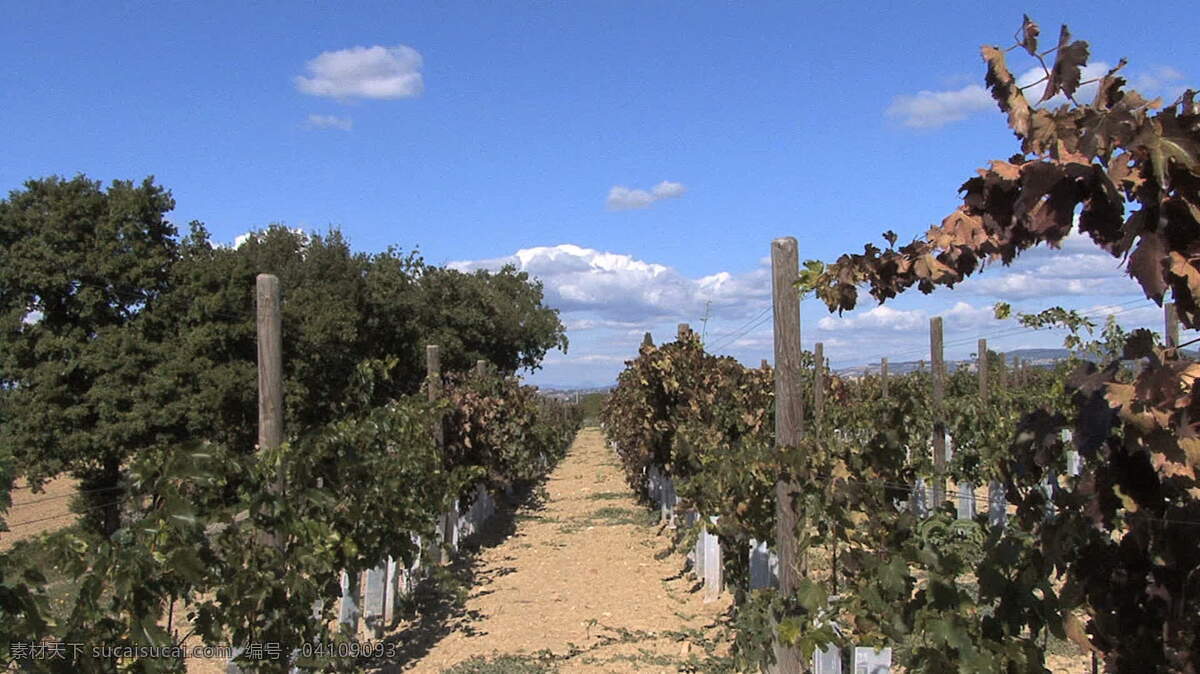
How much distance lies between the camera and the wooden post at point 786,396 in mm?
4258

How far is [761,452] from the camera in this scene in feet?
17.4

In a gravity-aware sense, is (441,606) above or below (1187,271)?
below

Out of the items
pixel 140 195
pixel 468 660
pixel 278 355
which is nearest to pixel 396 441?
pixel 468 660

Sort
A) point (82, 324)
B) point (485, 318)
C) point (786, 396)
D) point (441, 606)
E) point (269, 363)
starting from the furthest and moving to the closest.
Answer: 1. point (485, 318)
2. point (82, 324)
3. point (441, 606)
4. point (269, 363)
5. point (786, 396)

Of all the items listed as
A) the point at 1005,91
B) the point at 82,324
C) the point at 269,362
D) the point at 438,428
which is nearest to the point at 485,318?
the point at 82,324

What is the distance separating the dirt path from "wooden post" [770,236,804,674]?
50.9 inches

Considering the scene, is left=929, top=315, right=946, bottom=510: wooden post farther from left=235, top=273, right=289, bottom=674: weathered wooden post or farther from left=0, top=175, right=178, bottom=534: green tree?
left=0, top=175, right=178, bottom=534: green tree

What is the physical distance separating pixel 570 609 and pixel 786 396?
351 centimetres

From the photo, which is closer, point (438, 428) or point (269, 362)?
point (269, 362)

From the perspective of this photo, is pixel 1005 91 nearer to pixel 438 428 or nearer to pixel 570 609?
pixel 570 609

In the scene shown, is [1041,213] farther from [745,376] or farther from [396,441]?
[745,376]

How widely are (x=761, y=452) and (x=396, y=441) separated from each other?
270 centimetres

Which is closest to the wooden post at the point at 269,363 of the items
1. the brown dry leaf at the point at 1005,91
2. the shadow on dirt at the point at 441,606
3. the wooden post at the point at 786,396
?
the shadow on dirt at the point at 441,606

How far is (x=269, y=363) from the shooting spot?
448 cm
